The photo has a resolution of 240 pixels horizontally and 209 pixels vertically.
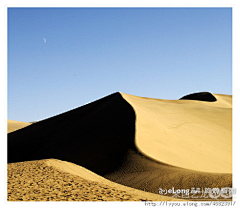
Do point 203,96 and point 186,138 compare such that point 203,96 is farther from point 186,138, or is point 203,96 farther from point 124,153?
point 124,153

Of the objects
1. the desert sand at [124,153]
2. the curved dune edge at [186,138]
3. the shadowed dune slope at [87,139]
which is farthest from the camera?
the shadowed dune slope at [87,139]

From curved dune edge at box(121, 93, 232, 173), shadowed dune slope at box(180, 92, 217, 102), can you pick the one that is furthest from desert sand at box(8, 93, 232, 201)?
shadowed dune slope at box(180, 92, 217, 102)

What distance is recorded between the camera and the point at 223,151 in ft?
50.6

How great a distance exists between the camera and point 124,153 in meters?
12.8

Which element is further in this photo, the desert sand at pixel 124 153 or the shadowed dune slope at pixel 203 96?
the shadowed dune slope at pixel 203 96

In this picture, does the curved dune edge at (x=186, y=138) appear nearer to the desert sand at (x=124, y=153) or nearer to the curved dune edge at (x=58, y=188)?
the desert sand at (x=124, y=153)

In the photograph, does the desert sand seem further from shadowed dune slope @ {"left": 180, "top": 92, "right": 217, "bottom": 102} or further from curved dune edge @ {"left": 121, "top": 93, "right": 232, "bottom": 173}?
shadowed dune slope @ {"left": 180, "top": 92, "right": 217, "bottom": 102}

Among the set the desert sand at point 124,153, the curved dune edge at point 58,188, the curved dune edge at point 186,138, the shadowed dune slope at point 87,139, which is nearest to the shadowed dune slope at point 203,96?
the desert sand at point 124,153

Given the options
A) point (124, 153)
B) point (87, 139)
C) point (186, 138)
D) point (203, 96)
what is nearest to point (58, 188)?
point (124, 153)

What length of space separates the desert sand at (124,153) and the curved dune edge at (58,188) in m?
0.02

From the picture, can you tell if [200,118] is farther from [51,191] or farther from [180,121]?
[51,191]

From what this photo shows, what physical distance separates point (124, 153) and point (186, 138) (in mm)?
5061

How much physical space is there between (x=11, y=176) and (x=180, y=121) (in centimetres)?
1376

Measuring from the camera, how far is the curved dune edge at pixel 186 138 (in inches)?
493
